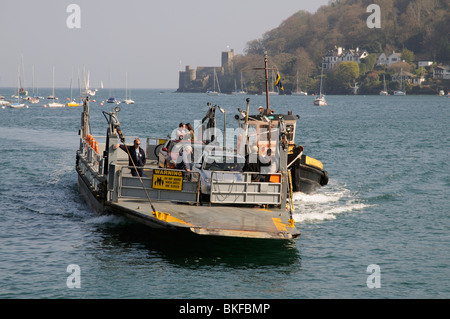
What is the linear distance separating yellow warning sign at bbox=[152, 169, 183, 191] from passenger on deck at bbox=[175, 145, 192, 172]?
1.35m

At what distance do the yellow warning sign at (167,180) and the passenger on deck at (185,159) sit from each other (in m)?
1.35

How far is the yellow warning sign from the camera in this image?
1823cm

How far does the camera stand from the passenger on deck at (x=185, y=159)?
19869 mm

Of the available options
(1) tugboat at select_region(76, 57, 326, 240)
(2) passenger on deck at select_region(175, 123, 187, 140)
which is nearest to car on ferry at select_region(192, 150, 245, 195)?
(1) tugboat at select_region(76, 57, 326, 240)

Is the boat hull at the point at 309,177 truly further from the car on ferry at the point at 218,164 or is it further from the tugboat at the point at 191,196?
the tugboat at the point at 191,196

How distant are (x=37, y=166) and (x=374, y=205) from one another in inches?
833

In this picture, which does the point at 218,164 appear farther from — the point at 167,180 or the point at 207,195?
the point at 167,180

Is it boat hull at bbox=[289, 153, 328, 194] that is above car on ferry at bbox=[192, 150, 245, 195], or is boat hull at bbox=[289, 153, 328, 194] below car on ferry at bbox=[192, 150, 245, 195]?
below

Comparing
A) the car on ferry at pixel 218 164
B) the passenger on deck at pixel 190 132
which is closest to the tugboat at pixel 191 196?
the car on ferry at pixel 218 164

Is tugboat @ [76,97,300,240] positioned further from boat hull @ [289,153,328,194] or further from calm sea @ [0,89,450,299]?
boat hull @ [289,153,328,194]
